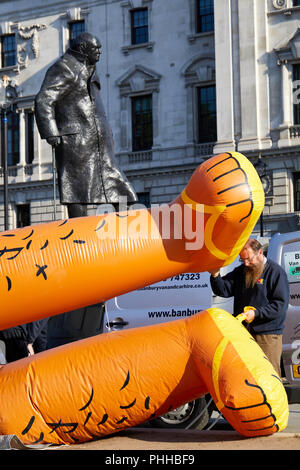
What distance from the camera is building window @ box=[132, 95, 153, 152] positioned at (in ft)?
121

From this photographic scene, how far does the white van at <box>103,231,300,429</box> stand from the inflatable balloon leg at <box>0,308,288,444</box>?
11.0 feet

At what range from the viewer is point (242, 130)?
3291cm

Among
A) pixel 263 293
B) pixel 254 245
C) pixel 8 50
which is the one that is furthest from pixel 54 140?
pixel 8 50

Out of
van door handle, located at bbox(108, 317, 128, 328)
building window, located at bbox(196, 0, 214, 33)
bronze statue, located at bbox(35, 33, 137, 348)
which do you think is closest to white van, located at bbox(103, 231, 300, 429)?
van door handle, located at bbox(108, 317, 128, 328)

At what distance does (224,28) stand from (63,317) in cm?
Result: 2610

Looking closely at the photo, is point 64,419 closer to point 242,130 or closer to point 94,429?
point 94,429

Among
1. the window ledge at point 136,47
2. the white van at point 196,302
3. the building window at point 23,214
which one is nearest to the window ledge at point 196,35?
the window ledge at point 136,47

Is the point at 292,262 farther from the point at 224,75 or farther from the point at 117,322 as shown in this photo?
the point at 224,75

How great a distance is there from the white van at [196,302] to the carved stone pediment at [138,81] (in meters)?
28.1

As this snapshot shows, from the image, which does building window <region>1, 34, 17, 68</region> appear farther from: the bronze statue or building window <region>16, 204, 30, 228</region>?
the bronze statue

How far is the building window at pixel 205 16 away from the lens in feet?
116

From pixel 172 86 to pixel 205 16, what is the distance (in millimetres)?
3294

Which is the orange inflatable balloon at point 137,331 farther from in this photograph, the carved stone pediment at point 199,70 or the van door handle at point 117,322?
the carved stone pediment at point 199,70
